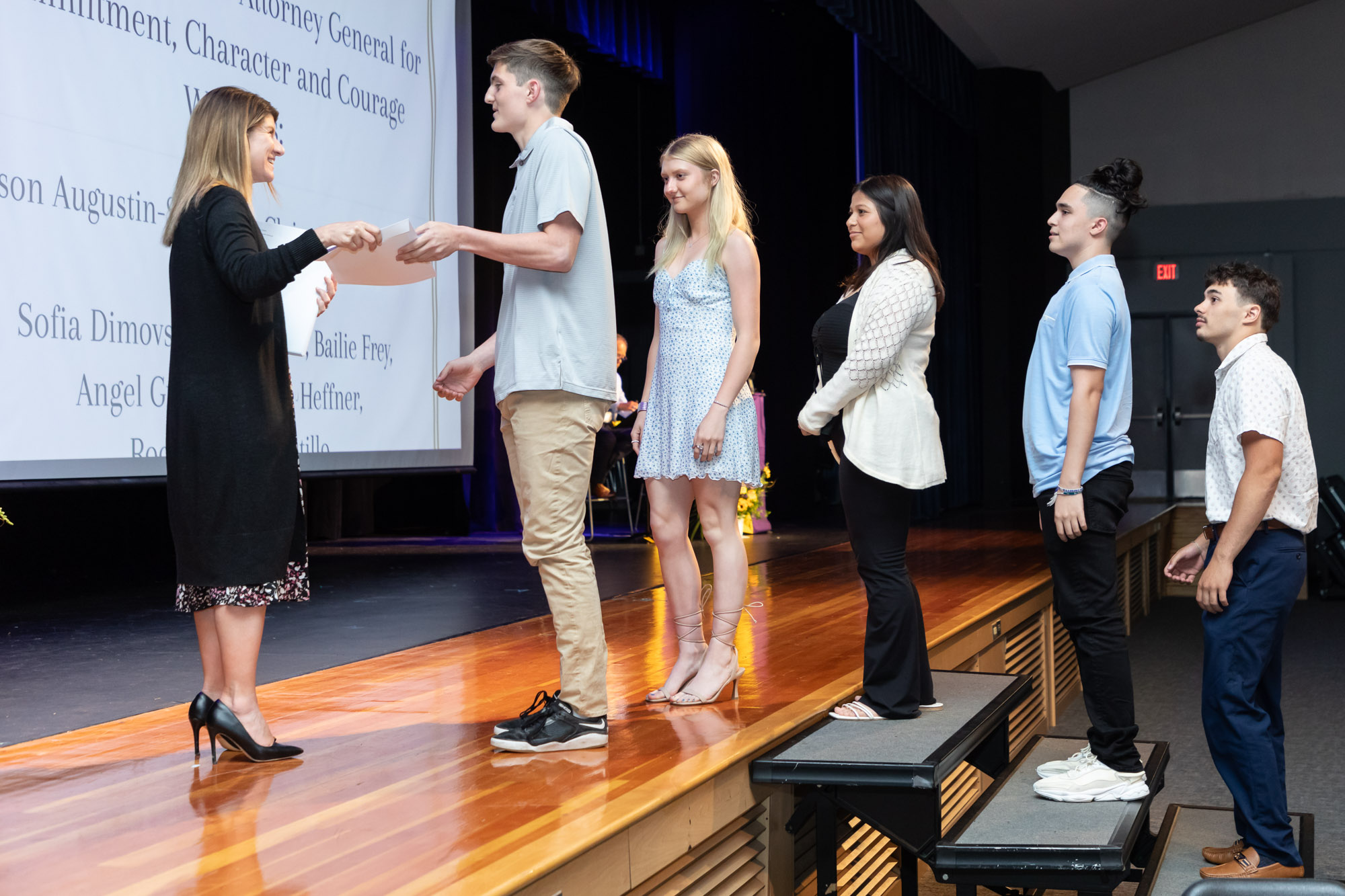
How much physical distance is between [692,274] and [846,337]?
328mm

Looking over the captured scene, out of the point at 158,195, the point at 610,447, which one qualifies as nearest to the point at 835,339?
the point at 158,195

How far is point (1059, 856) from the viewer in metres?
1.94

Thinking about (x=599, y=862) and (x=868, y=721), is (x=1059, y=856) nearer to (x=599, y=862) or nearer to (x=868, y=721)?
(x=868, y=721)

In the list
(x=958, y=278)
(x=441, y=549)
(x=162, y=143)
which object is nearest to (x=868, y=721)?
(x=162, y=143)

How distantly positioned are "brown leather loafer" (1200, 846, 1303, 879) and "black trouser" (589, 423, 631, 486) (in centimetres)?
509

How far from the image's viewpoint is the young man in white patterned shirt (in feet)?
6.89

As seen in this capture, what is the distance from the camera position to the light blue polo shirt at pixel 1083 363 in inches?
83.0

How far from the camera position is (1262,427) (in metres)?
2.08

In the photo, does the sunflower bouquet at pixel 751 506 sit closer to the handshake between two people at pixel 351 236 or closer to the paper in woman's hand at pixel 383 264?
the paper in woman's hand at pixel 383 264

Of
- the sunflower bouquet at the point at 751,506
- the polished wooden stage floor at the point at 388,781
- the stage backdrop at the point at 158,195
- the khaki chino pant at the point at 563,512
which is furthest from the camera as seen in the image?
the sunflower bouquet at the point at 751,506

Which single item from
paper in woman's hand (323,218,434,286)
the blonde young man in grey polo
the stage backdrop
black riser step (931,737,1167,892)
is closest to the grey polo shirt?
the blonde young man in grey polo

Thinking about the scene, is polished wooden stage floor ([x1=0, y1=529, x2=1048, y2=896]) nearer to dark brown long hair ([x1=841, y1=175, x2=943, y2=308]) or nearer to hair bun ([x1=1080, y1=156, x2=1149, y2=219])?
dark brown long hair ([x1=841, y1=175, x2=943, y2=308])

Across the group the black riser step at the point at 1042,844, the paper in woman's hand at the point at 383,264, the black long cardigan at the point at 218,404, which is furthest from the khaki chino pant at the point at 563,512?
the black riser step at the point at 1042,844

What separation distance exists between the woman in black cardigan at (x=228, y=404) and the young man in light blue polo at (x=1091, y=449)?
48.1 inches
